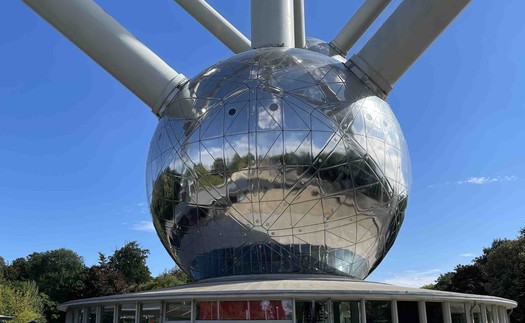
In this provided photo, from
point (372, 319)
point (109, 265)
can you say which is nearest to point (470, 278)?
point (109, 265)

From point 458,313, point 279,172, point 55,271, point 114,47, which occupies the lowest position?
point 458,313

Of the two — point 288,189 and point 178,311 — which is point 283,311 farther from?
point 288,189

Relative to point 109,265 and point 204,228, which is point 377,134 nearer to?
point 204,228

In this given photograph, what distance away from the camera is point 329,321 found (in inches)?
463

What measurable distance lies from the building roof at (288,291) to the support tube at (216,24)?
40.3 feet

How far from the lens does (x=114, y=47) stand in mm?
15945

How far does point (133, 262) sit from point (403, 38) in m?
49.5

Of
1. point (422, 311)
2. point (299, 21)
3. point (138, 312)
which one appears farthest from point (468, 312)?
point (299, 21)

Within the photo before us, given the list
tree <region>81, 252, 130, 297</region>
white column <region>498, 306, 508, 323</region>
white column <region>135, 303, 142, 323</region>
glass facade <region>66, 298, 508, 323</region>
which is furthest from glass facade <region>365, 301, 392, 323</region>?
tree <region>81, 252, 130, 297</region>

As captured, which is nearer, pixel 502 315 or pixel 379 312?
pixel 379 312

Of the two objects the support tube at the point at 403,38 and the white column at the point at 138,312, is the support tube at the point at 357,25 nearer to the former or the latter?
the support tube at the point at 403,38

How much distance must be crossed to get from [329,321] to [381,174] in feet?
13.7

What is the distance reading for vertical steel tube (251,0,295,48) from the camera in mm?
17395

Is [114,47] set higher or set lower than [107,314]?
higher
